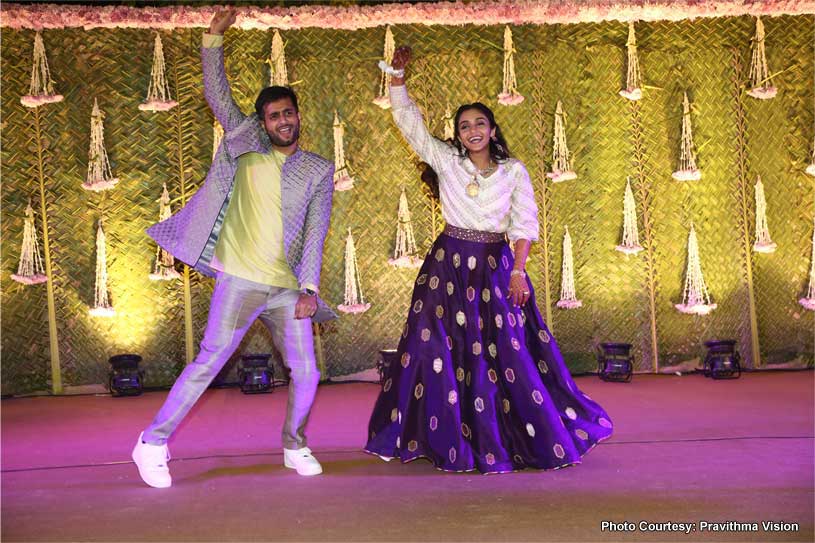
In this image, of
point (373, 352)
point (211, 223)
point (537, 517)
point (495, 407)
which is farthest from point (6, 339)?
point (537, 517)

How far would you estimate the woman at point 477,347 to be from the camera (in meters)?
3.75

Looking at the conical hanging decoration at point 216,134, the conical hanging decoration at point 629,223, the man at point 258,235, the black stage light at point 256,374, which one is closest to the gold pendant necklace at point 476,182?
the man at point 258,235

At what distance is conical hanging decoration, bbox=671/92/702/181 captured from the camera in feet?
22.0

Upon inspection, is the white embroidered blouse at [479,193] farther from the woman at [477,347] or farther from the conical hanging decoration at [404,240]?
the conical hanging decoration at [404,240]

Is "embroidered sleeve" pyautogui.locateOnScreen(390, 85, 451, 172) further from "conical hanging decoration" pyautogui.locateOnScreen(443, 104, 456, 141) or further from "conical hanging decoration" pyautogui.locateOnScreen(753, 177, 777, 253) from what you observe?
"conical hanging decoration" pyautogui.locateOnScreen(753, 177, 777, 253)

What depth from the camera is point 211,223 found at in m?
3.60

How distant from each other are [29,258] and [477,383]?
13.2 feet

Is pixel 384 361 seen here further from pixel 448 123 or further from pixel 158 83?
pixel 158 83

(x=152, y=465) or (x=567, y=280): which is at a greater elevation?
(x=567, y=280)

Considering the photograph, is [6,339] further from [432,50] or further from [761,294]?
[761,294]

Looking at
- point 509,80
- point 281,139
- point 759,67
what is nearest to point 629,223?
point 509,80

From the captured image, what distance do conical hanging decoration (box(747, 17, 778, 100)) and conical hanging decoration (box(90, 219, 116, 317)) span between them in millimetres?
5077

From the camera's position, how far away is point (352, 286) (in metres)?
6.61

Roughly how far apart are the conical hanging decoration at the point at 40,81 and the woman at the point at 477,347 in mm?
3553
